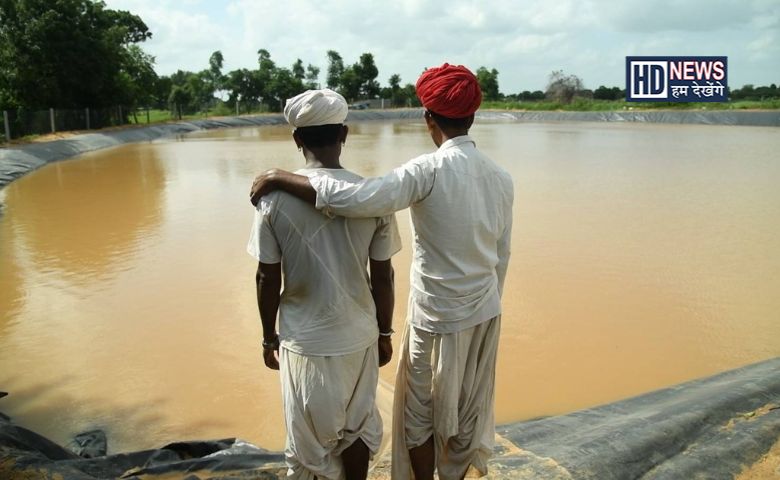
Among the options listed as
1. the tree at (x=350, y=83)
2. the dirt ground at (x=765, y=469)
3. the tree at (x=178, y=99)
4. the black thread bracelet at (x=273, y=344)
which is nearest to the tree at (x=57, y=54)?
the tree at (x=178, y=99)

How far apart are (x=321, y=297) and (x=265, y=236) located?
0.25 metres

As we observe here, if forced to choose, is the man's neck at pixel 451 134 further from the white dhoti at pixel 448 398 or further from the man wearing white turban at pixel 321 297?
the white dhoti at pixel 448 398

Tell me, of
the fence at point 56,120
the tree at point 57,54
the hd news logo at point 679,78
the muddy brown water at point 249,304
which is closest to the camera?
the muddy brown water at point 249,304

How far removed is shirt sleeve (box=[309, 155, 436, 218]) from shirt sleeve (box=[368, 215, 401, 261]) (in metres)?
0.10

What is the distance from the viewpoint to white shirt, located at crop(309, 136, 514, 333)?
6.16 ft

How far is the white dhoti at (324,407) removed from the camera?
71.3 inches

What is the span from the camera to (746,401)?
2766 mm

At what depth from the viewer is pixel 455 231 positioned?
1907 millimetres

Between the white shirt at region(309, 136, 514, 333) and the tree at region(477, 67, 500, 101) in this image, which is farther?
the tree at region(477, 67, 500, 101)

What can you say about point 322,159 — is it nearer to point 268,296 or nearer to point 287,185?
point 287,185

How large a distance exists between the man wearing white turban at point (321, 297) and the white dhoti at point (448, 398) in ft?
0.61

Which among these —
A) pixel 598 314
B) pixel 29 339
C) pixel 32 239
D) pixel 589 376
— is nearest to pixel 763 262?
pixel 598 314

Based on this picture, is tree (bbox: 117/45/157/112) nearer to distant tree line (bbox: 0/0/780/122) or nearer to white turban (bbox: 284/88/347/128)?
distant tree line (bbox: 0/0/780/122)

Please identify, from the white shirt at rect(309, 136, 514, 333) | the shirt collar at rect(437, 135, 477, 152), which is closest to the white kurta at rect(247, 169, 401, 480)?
the white shirt at rect(309, 136, 514, 333)
